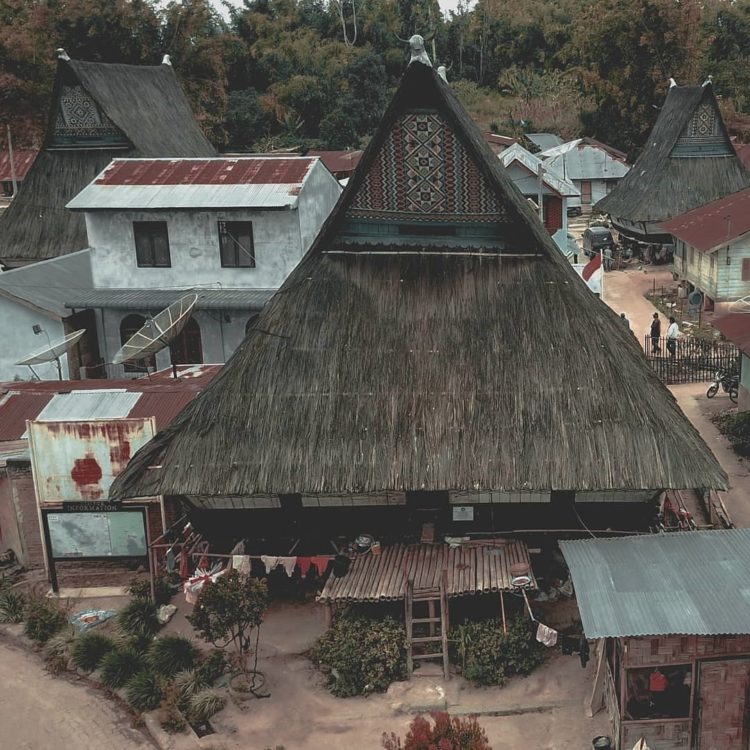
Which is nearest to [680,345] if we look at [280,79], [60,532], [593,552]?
[593,552]

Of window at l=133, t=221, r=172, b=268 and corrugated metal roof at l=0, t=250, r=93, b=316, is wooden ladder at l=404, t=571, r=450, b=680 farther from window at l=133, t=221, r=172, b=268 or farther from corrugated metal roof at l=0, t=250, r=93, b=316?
corrugated metal roof at l=0, t=250, r=93, b=316

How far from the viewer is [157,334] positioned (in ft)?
79.3

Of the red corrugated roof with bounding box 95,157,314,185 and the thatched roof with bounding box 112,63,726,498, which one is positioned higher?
the red corrugated roof with bounding box 95,157,314,185

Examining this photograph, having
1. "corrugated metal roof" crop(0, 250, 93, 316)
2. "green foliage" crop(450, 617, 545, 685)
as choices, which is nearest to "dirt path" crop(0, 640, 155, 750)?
"green foliage" crop(450, 617, 545, 685)

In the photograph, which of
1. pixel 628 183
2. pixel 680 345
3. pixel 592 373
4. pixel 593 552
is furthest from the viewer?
pixel 628 183

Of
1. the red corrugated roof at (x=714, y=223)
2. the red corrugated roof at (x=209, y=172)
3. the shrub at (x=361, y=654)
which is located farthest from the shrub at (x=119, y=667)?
the red corrugated roof at (x=714, y=223)

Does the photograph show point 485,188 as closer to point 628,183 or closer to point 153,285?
point 153,285

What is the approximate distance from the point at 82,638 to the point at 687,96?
139 feet

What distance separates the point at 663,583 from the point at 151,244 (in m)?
21.5

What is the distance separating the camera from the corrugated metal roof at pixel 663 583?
1277cm

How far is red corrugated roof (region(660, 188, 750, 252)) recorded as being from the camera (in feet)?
119

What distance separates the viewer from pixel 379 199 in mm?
19047

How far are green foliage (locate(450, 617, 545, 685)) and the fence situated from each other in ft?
57.5

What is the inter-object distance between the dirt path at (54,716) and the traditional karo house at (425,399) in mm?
3776
